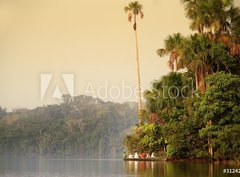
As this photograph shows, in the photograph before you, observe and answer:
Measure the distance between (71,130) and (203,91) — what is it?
49244 mm

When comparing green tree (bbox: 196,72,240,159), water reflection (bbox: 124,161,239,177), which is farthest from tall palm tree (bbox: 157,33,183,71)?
water reflection (bbox: 124,161,239,177)

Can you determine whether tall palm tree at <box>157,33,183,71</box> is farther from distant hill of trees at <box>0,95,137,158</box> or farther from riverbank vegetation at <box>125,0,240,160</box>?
distant hill of trees at <box>0,95,137,158</box>

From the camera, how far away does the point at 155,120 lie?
105ft

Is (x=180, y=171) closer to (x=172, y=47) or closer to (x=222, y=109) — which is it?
(x=222, y=109)

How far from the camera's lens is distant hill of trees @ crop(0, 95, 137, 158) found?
71000mm

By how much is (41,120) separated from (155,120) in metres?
47.5

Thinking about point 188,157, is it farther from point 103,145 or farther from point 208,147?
point 103,145

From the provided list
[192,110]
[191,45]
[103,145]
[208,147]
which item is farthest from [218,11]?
[103,145]

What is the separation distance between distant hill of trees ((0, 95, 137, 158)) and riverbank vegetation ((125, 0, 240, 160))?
3883 centimetres

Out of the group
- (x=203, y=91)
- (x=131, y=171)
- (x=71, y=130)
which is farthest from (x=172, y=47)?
(x=71, y=130)

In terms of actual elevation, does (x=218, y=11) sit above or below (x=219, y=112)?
above

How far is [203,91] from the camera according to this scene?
25750 millimetres

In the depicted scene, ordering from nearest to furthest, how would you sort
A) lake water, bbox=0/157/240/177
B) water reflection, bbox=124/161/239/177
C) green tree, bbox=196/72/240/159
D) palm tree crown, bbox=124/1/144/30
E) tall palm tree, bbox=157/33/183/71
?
water reflection, bbox=124/161/239/177, lake water, bbox=0/157/240/177, green tree, bbox=196/72/240/159, tall palm tree, bbox=157/33/183/71, palm tree crown, bbox=124/1/144/30

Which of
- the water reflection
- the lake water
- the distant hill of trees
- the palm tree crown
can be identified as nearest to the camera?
the water reflection
